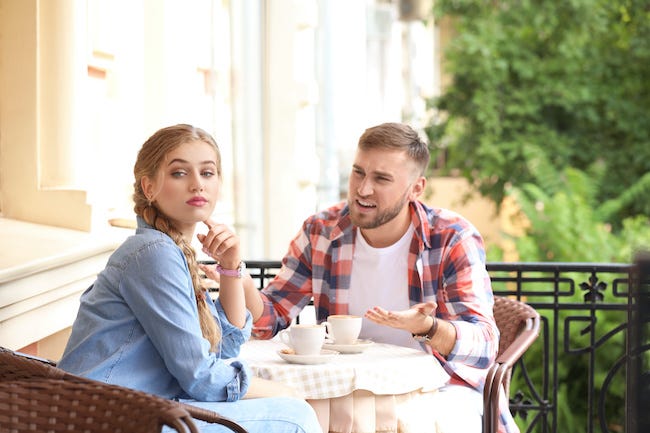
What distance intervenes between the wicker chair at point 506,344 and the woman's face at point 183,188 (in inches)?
39.4

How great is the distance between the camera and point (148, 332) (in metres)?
2.46

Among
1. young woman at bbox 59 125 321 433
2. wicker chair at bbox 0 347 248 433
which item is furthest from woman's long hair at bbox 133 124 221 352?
wicker chair at bbox 0 347 248 433

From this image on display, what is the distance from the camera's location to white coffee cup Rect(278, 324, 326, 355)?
9.86ft

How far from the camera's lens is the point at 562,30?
43.0 ft

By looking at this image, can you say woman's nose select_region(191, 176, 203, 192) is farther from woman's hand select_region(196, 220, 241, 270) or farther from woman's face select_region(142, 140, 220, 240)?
woman's hand select_region(196, 220, 241, 270)

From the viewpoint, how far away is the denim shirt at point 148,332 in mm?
2443

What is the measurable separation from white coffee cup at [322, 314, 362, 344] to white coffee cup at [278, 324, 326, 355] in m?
0.16

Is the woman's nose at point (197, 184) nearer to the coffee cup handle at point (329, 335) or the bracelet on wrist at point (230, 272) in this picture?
the bracelet on wrist at point (230, 272)

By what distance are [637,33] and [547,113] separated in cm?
151

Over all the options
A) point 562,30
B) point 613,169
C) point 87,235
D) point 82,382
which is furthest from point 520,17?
point 82,382

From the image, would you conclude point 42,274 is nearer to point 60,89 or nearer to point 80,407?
point 60,89

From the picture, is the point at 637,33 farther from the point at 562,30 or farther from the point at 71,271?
the point at 71,271

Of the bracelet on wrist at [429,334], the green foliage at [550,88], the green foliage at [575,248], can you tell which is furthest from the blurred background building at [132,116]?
the green foliage at [550,88]

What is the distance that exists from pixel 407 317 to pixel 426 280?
438mm
